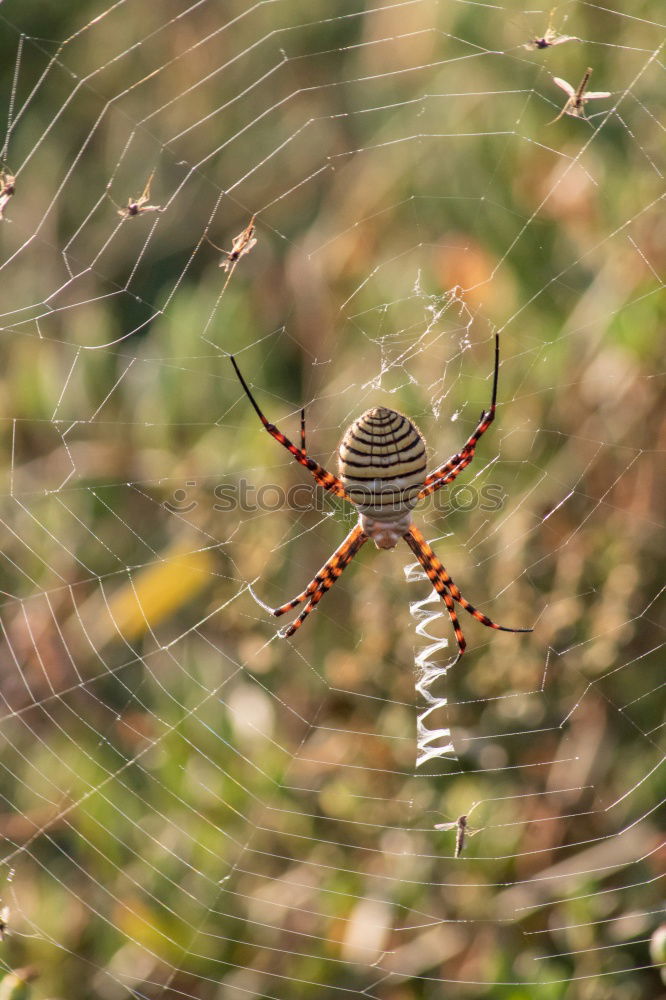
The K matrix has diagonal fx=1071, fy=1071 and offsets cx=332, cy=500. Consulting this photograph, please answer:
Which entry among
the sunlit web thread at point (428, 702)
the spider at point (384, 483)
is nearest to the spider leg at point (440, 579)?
the spider at point (384, 483)

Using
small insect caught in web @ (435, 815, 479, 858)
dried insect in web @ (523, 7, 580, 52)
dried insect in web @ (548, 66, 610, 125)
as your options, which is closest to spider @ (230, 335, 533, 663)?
small insect caught in web @ (435, 815, 479, 858)

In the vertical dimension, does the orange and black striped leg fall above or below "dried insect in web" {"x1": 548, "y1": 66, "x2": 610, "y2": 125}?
below

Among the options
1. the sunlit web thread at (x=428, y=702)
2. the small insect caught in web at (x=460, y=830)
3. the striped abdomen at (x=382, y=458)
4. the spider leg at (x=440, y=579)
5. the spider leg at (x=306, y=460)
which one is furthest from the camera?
the spider leg at (x=440, y=579)

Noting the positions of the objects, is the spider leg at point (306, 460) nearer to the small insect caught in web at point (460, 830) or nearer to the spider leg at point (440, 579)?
the spider leg at point (440, 579)

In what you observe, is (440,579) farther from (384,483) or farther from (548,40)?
(548,40)

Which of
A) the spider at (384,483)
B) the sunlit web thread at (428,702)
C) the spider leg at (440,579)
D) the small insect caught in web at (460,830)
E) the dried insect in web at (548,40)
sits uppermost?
the dried insect in web at (548,40)

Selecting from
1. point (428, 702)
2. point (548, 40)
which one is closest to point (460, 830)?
point (428, 702)

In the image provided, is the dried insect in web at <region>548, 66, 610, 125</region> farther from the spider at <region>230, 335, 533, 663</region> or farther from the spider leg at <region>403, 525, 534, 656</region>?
the spider leg at <region>403, 525, 534, 656</region>

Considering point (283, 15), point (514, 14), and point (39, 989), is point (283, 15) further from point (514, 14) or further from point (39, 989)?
point (39, 989)
